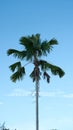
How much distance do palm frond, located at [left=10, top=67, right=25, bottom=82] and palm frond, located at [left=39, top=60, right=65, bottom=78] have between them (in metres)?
2.45

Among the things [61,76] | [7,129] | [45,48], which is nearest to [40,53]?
[45,48]

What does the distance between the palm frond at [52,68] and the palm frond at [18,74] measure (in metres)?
2.45

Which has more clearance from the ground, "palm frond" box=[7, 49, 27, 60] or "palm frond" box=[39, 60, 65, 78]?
"palm frond" box=[7, 49, 27, 60]

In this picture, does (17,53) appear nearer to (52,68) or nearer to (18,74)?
(18,74)

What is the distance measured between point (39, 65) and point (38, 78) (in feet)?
5.12

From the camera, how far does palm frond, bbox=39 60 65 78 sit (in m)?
46.4

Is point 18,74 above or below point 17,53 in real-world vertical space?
Result: below

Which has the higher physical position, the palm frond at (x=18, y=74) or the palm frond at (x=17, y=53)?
the palm frond at (x=17, y=53)

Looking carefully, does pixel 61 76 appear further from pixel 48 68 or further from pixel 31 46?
pixel 31 46

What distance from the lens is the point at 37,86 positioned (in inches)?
1752

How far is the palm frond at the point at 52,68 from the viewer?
4641cm

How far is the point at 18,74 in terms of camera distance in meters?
46.9

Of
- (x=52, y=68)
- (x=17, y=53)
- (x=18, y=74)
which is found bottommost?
(x=18, y=74)

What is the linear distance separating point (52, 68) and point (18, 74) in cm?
413
